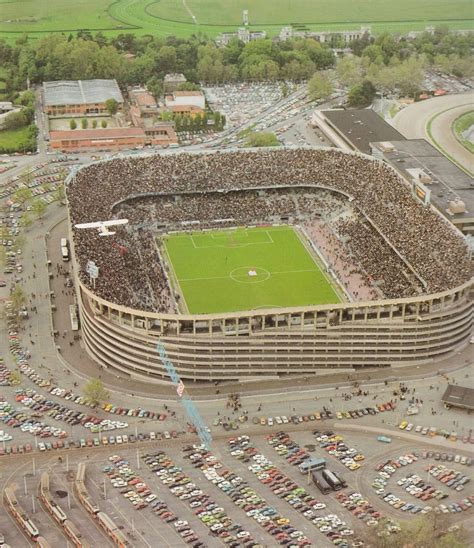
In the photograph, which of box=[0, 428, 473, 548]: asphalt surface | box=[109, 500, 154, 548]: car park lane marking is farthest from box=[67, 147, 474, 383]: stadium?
box=[109, 500, 154, 548]: car park lane marking

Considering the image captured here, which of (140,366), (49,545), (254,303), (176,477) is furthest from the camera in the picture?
(254,303)

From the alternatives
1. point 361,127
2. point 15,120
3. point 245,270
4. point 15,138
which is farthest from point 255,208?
point 15,120

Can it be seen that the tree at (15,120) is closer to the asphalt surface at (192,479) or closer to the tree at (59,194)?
the tree at (59,194)

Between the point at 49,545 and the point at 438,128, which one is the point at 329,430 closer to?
the point at 49,545

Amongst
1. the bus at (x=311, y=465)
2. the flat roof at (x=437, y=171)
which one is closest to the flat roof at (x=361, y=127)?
the flat roof at (x=437, y=171)

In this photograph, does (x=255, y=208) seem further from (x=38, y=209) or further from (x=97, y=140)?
(x=97, y=140)

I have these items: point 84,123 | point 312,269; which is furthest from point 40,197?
point 312,269

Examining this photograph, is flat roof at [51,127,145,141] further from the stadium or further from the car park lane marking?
the car park lane marking
